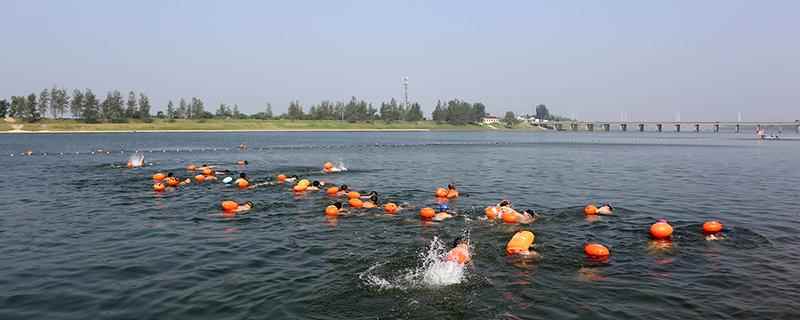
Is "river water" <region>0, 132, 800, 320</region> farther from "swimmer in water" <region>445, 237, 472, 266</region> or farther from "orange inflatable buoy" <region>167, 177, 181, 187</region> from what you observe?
"orange inflatable buoy" <region>167, 177, 181, 187</region>

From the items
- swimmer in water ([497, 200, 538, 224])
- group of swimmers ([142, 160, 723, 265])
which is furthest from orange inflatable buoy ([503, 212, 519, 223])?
swimmer in water ([497, 200, 538, 224])

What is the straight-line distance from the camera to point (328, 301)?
44.4 ft

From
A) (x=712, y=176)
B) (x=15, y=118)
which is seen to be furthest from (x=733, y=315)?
(x=15, y=118)

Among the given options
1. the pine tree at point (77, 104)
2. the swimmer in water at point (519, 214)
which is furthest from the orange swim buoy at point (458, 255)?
the pine tree at point (77, 104)

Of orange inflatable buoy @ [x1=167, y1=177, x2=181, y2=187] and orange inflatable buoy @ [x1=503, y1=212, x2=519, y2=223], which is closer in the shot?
orange inflatable buoy @ [x1=503, y1=212, x2=519, y2=223]

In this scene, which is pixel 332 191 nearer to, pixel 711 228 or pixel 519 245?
pixel 519 245

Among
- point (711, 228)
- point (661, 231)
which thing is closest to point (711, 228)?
point (711, 228)

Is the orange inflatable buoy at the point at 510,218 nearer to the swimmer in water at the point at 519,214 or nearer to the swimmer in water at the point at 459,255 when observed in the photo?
the swimmer in water at the point at 519,214

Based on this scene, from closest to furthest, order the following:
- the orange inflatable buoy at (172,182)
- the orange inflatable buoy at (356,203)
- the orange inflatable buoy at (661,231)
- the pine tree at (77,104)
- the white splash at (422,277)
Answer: the white splash at (422,277)
the orange inflatable buoy at (661,231)
the orange inflatable buoy at (356,203)
the orange inflatable buoy at (172,182)
the pine tree at (77,104)

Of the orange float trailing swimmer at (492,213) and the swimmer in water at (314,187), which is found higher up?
the swimmer in water at (314,187)

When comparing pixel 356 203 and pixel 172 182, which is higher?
pixel 172 182

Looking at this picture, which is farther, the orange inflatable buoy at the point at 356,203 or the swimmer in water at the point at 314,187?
the swimmer in water at the point at 314,187

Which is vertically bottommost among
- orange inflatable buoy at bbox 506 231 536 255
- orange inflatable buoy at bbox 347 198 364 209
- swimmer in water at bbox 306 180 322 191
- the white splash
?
the white splash

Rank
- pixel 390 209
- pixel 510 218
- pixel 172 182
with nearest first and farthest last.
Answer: pixel 510 218 < pixel 390 209 < pixel 172 182
